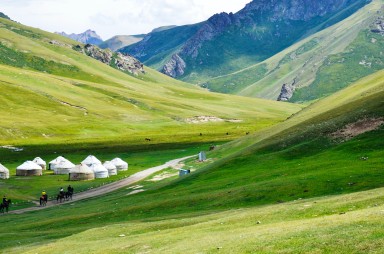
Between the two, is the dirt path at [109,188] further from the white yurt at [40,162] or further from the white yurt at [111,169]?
the white yurt at [40,162]

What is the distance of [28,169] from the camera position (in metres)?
131

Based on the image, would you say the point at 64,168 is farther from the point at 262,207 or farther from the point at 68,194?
the point at 262,207

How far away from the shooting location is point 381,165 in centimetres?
5822

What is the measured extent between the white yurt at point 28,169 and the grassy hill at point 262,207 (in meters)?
43.5

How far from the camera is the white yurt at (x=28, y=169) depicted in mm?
131238

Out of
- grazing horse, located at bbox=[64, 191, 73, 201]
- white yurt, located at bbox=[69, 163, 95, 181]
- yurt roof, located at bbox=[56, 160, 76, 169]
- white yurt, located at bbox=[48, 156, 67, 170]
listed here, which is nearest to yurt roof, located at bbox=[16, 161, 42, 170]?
yurt roof, located at bbox=[56, 160, 76, 169]

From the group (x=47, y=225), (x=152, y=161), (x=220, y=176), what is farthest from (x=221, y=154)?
(x=47, y=225)

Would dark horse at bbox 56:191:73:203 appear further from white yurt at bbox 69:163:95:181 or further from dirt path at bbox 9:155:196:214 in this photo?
white yurt at bbox 69:163:95:181

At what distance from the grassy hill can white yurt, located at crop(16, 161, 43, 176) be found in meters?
43.5

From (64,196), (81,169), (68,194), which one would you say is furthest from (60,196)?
(81,169)

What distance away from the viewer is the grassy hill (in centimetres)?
3049

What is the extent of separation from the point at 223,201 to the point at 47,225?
73.2ft

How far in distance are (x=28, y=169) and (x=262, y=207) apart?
92.9 metres

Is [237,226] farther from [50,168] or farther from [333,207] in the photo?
[50,168]
